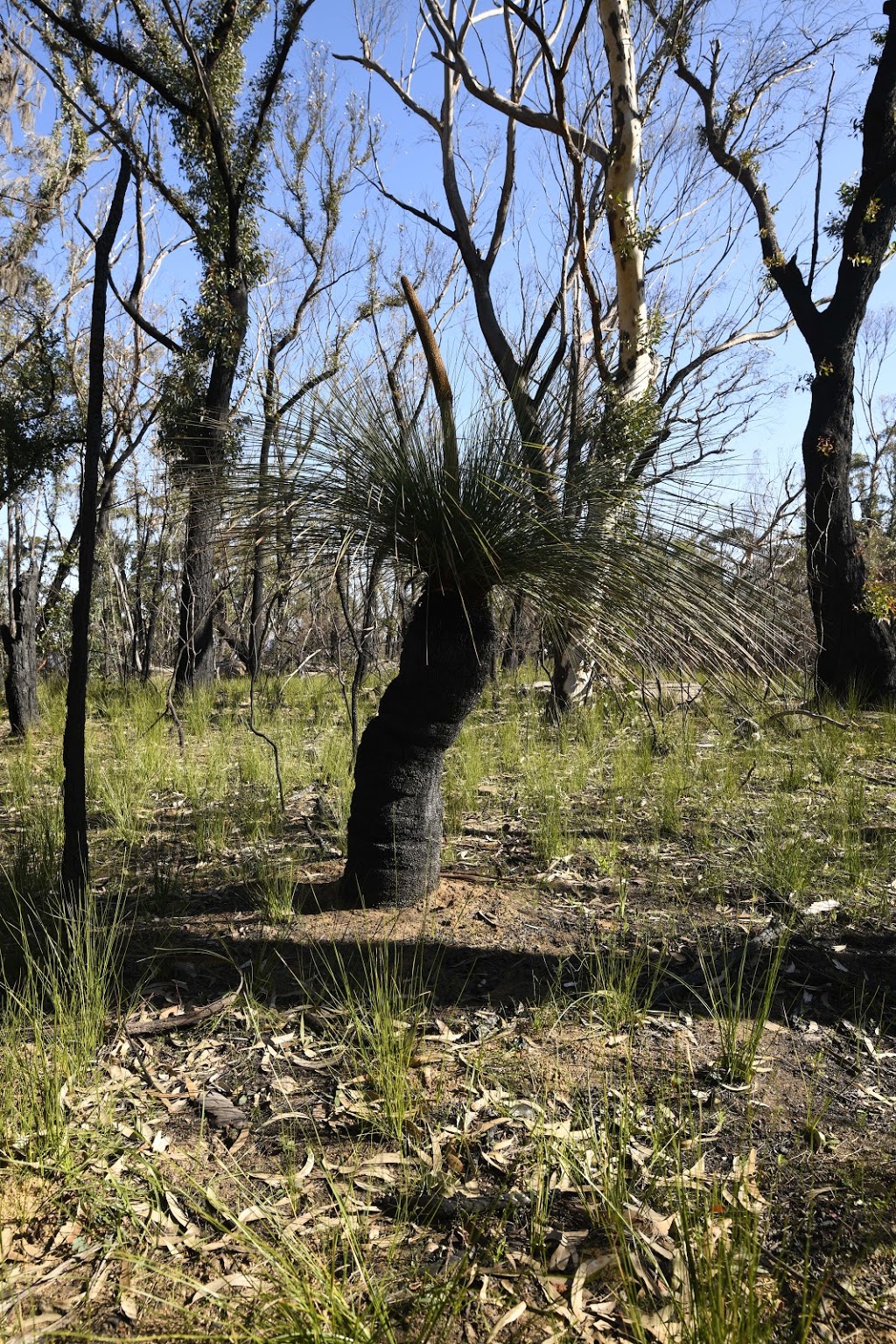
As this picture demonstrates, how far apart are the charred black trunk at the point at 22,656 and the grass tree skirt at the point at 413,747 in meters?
5.30

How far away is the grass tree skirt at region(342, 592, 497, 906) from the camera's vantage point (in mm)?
3057

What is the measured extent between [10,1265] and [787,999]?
2.19 meters

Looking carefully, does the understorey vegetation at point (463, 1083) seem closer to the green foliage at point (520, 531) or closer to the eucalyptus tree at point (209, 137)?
the green foliage at point (520, 531)

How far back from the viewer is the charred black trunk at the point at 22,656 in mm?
7355

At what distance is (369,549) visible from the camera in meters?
3.00

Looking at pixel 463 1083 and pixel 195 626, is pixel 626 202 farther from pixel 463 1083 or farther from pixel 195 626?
pixel 463 1083

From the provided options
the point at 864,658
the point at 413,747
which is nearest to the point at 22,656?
the point at 413,747

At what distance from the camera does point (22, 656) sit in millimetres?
7504

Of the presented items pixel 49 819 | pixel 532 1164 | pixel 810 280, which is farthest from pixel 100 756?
pixel 810 280

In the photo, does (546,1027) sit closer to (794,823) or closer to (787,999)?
(787,999)

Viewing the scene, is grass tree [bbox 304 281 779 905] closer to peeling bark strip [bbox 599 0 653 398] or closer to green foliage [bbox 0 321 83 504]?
peeling bark strip [bbox 599 0 653 398]

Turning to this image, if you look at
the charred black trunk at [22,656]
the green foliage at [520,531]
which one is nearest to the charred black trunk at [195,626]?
the charred black trunk at [22,656]

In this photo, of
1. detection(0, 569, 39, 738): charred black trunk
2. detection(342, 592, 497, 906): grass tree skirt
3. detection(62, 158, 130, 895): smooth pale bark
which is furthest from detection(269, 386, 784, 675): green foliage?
detection(0, 569, 39, 738): charred black trunk

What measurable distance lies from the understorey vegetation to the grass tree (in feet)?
1.08
